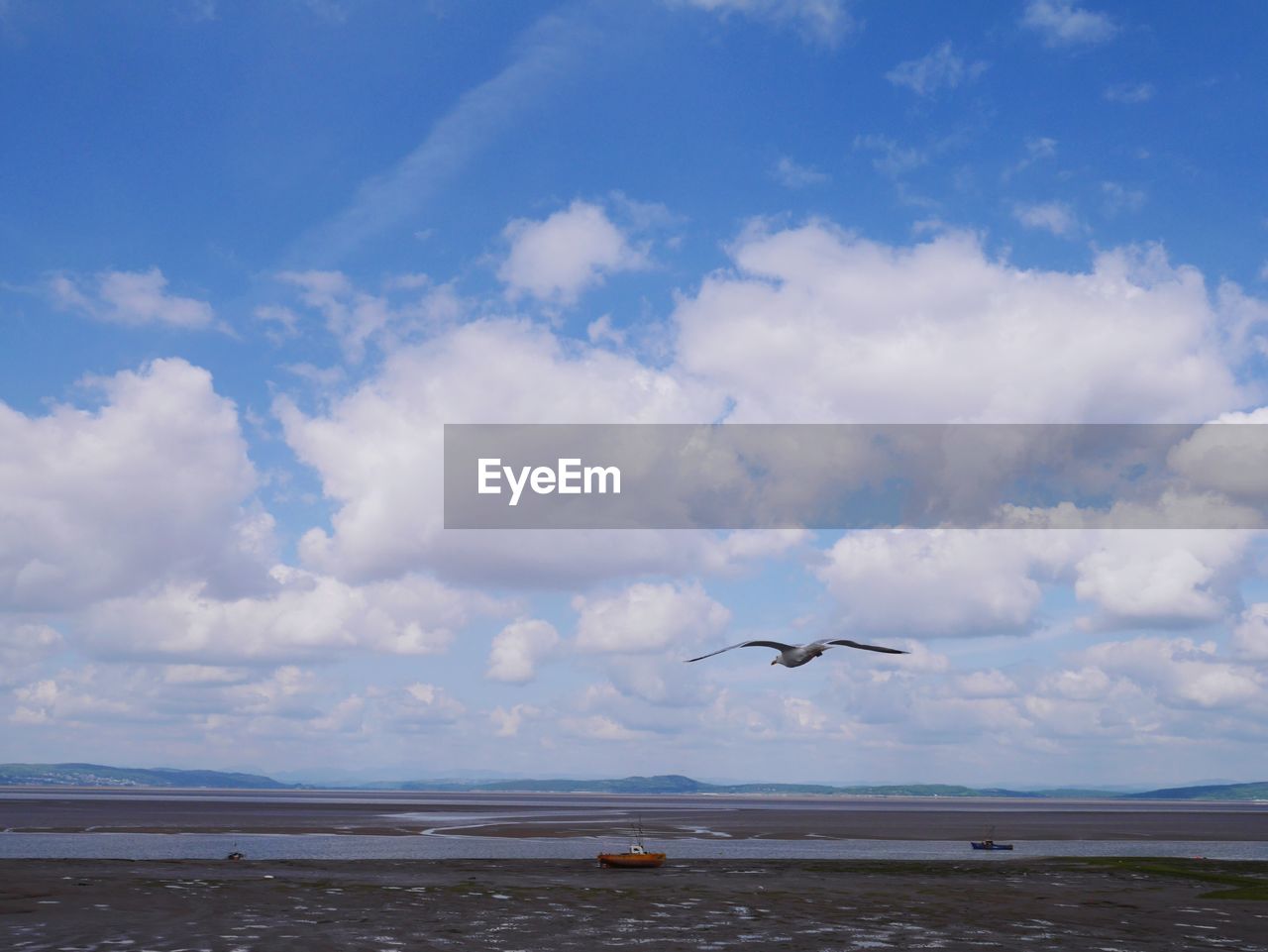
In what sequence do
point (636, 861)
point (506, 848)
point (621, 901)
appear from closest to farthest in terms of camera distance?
point (621, 901) < point (636, 861) < point (506, 848)

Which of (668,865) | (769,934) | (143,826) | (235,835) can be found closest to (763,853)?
(668,865)

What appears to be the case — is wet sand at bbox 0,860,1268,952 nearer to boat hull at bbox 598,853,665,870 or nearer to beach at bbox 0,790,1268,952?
beach at bbox 0,790,1268,952

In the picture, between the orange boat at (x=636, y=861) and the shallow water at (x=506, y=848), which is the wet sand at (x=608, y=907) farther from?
the shallow water at (x=506, y=848)

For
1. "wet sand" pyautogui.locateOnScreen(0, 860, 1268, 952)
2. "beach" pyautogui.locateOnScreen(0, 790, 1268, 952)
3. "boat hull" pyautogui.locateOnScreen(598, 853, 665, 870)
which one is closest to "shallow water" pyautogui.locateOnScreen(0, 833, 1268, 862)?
"beach" pyautogui.locateOnScreen(0, 790, 1268, 952)

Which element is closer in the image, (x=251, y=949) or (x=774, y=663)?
(x=251, y=949)

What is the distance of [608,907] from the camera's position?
45438mm

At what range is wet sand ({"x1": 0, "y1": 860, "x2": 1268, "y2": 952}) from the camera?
36469 mm

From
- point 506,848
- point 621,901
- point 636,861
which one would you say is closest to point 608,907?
point 621,901

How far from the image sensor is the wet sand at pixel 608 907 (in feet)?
120

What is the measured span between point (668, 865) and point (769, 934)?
95.1 feet

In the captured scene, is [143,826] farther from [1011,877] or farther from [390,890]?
[1011,877]

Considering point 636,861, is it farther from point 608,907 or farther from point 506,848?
point 506,848

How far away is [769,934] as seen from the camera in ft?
126

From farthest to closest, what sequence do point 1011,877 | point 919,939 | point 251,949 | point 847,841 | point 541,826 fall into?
point 541,826 < point 847,841 < point 1011,877 < point 919,939 < point 251,949
